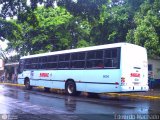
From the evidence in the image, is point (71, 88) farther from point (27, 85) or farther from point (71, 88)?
point (27, 85)

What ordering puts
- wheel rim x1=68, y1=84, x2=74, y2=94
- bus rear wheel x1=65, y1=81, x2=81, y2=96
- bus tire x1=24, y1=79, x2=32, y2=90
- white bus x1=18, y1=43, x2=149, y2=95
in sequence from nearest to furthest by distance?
white bus x1=18, y1=43, x2=149, y2=95, bus rear wheel x1=65, y1=81, x2=81, y2=96, wheel rim x1=68, y1=84, x2=74, y2=94, bus tire x1=24, y1=79, x2=32, y2=90

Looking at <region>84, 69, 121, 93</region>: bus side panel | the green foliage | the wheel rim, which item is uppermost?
the green foliage

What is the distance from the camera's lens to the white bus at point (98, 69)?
1598cm

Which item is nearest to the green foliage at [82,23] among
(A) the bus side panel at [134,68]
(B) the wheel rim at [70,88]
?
(A) the bus side panel at [134,68]

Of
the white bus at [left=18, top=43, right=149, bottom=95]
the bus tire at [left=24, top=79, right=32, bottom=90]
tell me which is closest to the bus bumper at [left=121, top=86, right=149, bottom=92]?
the white bus at [left=18, top=43, right=149, bottom=95]

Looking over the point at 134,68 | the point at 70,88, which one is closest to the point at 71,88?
the point at 70,88

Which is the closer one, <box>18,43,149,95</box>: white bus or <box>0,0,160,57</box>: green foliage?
<box>0,0,160,57</box>: green foliage

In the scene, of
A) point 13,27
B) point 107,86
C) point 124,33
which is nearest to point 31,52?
point 13,27

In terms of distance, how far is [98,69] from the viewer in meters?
17.3

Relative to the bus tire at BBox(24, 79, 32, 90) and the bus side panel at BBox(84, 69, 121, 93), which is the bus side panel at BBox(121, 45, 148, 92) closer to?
the bus side panel at BBox(84, 69, 121, 93)

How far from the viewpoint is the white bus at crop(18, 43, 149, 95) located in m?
16.0

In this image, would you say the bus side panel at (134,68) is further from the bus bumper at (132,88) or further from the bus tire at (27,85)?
the bus tire at (27,85)

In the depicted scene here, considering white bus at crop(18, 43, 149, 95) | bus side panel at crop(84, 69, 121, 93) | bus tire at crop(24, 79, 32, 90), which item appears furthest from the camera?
bus tire at crop(24, 79, 32, 90)

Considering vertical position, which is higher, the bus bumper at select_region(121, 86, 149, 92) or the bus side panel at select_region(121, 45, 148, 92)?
the bus side panel at select_region(121, 45, 148, 92)
